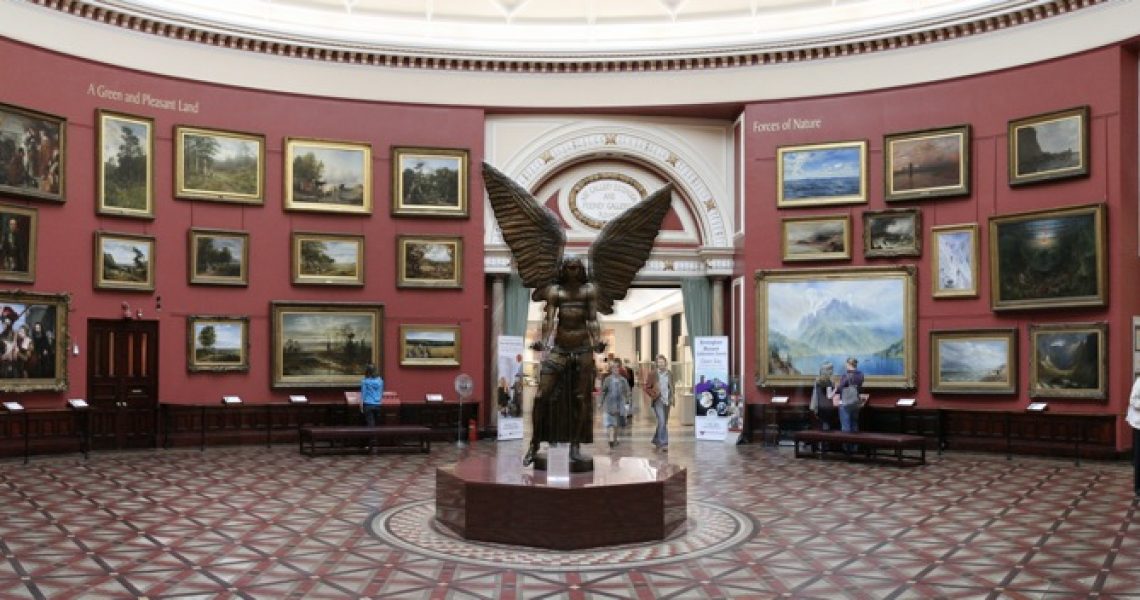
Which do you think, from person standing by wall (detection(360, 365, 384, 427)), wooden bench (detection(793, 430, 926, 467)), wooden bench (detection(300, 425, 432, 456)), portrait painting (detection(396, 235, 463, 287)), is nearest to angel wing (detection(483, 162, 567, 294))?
wooden bench (detection(300, 425, 432, 456))

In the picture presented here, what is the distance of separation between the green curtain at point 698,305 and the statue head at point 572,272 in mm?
11882

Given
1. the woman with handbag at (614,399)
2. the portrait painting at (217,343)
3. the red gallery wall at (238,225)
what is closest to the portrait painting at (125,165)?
the red gallery wall at (238,225)

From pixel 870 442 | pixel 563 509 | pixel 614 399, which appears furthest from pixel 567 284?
pixel 614 399

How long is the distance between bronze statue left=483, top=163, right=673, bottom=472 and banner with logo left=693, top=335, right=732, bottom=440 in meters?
9.61

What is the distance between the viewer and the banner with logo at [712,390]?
817 inches

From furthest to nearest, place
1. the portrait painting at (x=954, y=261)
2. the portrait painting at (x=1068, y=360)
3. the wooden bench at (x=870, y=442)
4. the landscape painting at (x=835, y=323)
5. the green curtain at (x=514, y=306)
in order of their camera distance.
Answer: the green curtain at (x=514, y=306)
the landscape painting at (x=835, y=323)
the portrait painting at (x=954, y=261)
the portrait painting at (x=1068, y=360)
the wooden bench at (x=870, y=442)

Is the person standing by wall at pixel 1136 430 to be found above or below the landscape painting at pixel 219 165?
below

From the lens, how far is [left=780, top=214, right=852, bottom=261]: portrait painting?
67.6 feet

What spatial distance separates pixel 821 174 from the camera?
20922 millimetres

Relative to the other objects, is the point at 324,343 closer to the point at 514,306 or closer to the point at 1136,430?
the point at 514,306

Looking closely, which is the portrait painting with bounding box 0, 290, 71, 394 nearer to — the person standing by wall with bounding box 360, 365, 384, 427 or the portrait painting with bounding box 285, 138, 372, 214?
the portrait painting with bounding box 285, 138, 372, 214

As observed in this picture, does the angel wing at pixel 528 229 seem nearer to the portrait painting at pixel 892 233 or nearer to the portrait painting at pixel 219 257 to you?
the portrait painting at pixel 219 257

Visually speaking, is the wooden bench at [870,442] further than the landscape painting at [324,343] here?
No

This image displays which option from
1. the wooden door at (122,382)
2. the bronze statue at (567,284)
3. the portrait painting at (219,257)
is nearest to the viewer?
the bronze statue at (567,284)
